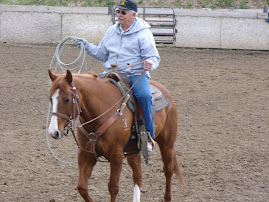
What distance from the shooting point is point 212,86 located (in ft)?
36.3

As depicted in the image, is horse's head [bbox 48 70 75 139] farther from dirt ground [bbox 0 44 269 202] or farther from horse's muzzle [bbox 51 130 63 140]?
dirt ground [bbox 0 44 269 202]

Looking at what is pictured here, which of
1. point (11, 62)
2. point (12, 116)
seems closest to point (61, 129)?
point (12, 116)

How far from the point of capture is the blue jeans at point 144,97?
4.67 metres

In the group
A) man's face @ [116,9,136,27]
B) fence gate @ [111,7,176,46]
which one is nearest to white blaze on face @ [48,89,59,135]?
man's face @ [116,9,136,27]

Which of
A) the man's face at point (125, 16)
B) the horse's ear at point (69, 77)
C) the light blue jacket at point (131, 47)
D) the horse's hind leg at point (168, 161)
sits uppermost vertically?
the man's face at point (125, 16)

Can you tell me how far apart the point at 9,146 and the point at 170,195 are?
9.68ft

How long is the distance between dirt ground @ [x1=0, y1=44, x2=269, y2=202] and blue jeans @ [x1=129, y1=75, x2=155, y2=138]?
1.14m

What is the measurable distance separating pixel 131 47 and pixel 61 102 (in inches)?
44.8

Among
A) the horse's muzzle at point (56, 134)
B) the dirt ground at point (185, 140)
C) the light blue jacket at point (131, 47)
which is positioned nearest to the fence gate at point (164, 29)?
the dirt ground at point (185, 140)

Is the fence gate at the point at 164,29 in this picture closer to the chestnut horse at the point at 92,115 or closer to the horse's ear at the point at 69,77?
the chestnut horse at the point at 92,115

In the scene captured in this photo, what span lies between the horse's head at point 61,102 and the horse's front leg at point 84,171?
0.70 meters

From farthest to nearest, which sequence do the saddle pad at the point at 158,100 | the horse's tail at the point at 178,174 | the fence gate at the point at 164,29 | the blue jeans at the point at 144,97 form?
the fence gate at the point at 164,29 → the horse's tail at the point at 178,174 → the saddle pad at the point at 158,100 → the blue jeans at the point at 144,97

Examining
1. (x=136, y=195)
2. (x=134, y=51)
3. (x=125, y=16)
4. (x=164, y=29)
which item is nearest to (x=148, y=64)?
(x=134, y=51)

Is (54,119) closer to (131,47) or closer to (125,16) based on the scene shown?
(131,47)
